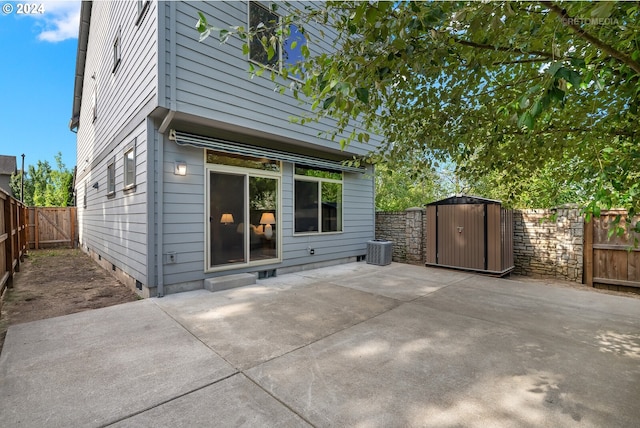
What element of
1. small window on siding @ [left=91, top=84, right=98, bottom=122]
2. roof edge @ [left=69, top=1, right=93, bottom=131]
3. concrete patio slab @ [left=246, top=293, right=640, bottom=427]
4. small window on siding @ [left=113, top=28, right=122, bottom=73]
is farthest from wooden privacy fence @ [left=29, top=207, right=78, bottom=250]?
concrete patio slab @ [left=246, top=293, right=640, bottom=427]

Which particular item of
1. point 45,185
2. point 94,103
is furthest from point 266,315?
point 45,185

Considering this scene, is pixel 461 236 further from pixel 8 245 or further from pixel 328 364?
pixel 8 245

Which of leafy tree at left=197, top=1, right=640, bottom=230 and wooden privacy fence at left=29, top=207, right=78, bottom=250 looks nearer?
leafy tree at left=197, top=1, right=640, bottom=230

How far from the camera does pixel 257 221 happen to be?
571cm

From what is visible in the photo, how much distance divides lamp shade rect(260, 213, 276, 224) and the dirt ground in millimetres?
2466

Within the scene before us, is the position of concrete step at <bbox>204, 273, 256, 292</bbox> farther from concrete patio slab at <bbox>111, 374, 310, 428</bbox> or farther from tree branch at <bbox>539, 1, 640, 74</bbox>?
tree branch at <bbox>539, 1, 640, 74</bbox>

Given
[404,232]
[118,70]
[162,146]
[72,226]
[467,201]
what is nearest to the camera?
[162,146]

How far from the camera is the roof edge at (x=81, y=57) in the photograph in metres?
9.33

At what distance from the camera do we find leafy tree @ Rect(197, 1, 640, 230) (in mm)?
1627

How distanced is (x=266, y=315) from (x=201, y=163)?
A: 2769 mm

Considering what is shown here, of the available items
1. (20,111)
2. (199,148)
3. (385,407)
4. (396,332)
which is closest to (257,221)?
(199,148)

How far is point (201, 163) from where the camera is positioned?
15.8 ft

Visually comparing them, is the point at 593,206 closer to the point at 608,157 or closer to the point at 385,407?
the point at 608,157

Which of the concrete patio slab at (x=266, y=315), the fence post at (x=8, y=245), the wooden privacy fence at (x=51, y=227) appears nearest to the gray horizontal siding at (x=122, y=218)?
the concrete patio slab at (x=266, y=315)
